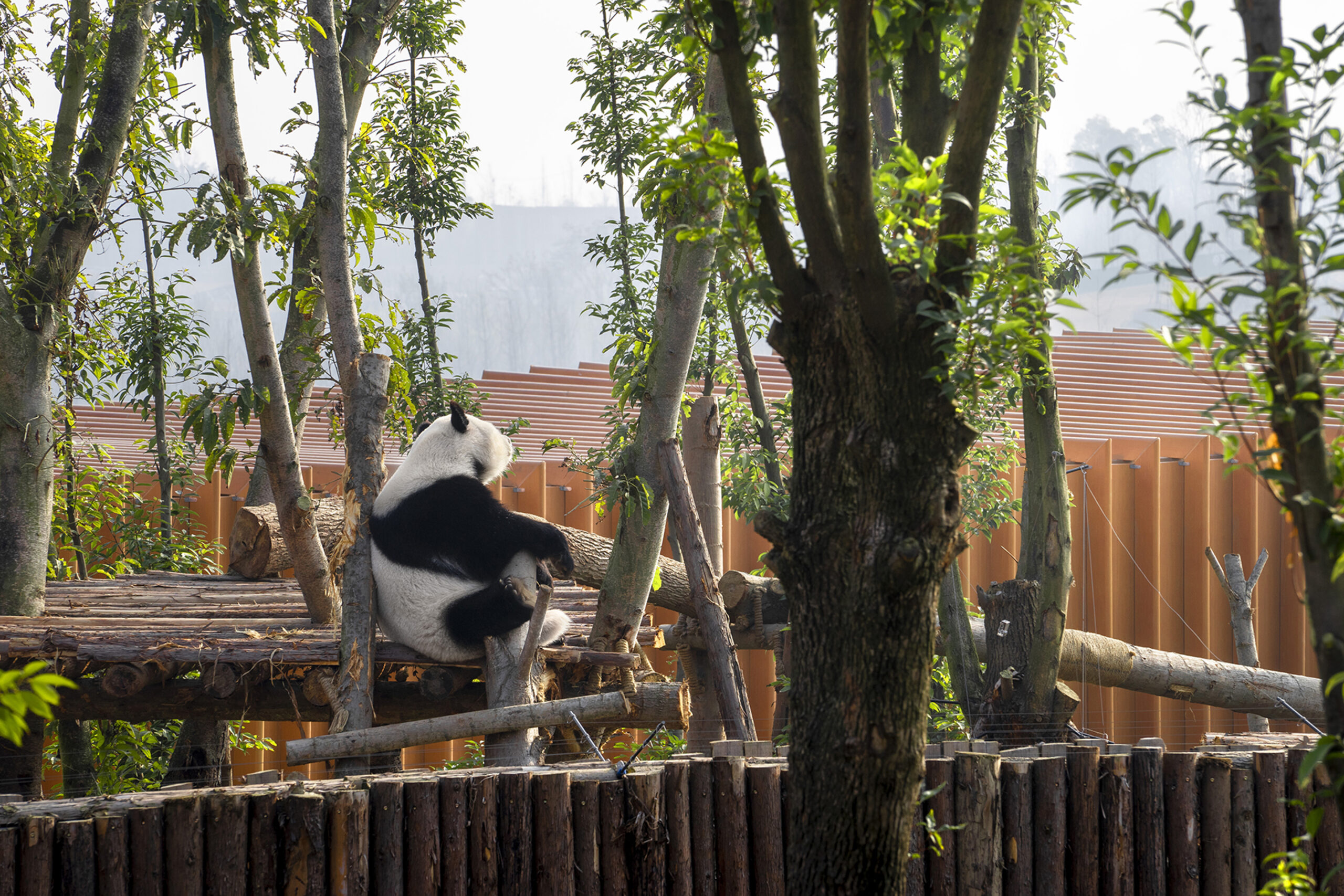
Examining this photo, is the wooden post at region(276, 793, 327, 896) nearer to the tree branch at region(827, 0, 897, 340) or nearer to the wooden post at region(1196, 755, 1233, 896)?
the tree branch at region(827, 0, 897, 340)

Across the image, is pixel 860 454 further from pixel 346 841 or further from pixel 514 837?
pixel 346 841

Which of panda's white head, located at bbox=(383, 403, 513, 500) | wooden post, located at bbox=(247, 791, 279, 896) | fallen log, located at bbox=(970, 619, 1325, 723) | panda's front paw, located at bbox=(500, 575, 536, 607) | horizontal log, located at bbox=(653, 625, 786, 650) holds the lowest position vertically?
fallen log, located at bbox=(970, 619, 1325, 723)

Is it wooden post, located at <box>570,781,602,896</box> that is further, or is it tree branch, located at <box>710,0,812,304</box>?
wooden post, located at <box>570,781,602,896</box>

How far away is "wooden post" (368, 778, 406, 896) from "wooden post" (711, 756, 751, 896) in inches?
38.2

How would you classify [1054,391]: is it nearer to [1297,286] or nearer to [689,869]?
[689,869]

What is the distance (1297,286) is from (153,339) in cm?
653

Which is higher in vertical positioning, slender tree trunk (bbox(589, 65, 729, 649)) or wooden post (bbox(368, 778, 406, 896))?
slender tree trunk (bbox(589, 65, 729, 649))

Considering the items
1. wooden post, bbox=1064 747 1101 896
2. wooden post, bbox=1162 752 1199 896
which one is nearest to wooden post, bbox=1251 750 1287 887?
wooden post, bbox=1162 752 1199 896

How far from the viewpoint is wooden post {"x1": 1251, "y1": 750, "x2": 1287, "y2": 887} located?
3.37 m

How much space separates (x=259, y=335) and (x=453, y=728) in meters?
2.02

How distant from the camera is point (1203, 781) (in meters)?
3.37

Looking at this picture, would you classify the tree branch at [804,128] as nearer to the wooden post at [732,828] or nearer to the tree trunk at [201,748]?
the wooden post at [732,828]

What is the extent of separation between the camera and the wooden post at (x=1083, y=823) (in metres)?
3.26

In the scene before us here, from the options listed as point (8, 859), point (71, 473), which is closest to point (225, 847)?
point (8, 859)
